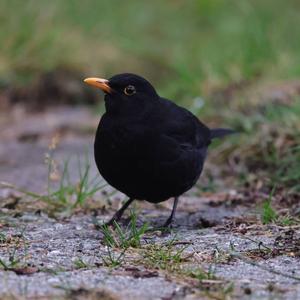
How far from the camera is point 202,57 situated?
1055 cm

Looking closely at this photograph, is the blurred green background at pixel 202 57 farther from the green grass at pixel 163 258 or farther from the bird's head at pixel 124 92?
the green grass at pixel 163 258

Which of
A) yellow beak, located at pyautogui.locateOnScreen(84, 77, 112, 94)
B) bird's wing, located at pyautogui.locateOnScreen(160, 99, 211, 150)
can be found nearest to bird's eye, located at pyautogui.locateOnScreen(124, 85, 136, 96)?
yellow beak, located at pyautogui.locateOnScreen(84, 77, 112, 94)

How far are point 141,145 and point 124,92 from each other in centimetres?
46

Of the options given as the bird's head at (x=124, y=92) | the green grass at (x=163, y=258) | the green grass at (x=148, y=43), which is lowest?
the green grass at (x=163, y=258)

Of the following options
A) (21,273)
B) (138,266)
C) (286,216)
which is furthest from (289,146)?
(21,273)

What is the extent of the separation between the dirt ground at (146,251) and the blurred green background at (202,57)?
0.77m

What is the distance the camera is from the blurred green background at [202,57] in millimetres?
7258

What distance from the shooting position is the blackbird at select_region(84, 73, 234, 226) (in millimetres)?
5207

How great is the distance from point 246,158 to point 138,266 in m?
3.33

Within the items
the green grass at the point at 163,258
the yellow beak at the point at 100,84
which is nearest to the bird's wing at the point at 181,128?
the yellow beak at the point at 100,84

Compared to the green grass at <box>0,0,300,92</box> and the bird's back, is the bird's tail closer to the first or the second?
the bird's back

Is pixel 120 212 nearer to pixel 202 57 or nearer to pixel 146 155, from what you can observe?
pixel 146 155

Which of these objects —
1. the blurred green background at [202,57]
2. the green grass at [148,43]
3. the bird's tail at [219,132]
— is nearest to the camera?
the bird's tail at [219,132]

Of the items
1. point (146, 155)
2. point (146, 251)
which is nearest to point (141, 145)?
point (146, 155)
